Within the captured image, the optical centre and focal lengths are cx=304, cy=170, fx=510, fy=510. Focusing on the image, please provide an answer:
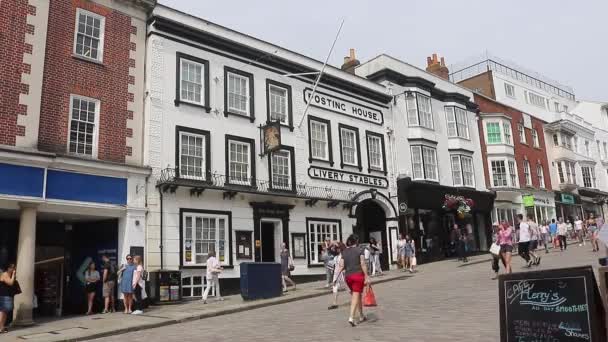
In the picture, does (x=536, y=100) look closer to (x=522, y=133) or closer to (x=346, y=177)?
(x=522, y=133)

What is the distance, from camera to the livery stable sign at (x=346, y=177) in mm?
22344

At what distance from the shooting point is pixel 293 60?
22.6 meters

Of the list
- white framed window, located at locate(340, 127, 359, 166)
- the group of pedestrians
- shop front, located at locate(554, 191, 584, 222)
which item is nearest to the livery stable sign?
white framed window, located at locate(340, 127, 359, 166)

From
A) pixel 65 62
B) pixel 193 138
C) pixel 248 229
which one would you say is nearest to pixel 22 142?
pixel 65 62

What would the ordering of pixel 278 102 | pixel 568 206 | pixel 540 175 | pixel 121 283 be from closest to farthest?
pixel 121 283
pixel 278 102
pixel 540 175
pixel 568 206

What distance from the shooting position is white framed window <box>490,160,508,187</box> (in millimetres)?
33438

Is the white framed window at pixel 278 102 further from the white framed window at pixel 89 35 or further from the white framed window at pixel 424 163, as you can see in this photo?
the white framed window at pixel 424 163

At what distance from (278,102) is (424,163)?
1046cm

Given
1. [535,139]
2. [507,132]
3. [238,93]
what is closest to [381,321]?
[238,93]

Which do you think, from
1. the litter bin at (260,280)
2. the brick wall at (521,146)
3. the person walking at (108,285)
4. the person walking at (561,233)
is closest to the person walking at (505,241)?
the litter bin at (260,280)

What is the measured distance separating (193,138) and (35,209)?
6100 millimetres

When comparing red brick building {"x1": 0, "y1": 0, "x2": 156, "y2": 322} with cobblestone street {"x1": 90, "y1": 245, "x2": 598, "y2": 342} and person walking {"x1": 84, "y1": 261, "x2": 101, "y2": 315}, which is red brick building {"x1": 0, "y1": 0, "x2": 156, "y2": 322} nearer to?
person walking {"x1": 84, "y1": 261, "x2": 101, "y2": 315}

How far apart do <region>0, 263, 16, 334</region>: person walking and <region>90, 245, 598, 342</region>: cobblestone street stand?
10.6 ft

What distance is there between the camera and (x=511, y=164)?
3416 centimetres
